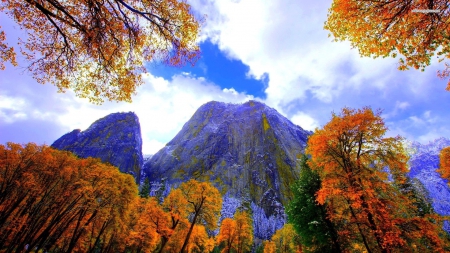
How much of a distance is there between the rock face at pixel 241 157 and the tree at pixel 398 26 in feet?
260

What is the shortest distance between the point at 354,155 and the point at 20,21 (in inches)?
686

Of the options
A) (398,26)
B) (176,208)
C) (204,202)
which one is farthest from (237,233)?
(398,26)

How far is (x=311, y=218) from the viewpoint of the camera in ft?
59.3

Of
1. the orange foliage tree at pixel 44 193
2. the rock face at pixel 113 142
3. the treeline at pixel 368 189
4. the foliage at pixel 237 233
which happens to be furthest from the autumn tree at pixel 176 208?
the rock face at pixel 113 142

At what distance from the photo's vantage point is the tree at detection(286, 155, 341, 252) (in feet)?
54.5

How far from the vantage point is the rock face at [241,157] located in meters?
91.4

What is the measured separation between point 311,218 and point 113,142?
11511 centimetres

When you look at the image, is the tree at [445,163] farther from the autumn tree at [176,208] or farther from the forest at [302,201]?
the autumn tree at [176,208]

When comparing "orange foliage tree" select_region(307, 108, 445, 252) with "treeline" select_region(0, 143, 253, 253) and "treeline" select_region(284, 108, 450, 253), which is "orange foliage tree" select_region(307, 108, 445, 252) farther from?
"treeline" select_region(0, 143, 253, 253)

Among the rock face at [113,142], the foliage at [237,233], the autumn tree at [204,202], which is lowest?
the foliage at [237,233]

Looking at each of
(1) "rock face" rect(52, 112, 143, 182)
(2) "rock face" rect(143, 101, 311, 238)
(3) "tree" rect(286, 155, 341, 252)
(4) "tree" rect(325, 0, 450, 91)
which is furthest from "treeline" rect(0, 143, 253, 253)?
(1) "rock face" rect(52, 112, 143, 182)

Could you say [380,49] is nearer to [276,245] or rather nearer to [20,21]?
[20,21]

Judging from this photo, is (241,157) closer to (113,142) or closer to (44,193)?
(113,142)

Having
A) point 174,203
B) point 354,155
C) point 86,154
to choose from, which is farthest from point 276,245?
point 86,154
